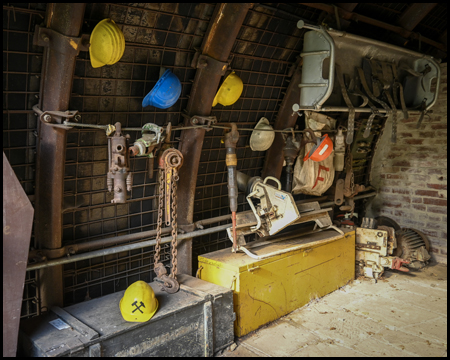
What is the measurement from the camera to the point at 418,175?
633 cm

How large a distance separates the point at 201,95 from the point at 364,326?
278cm

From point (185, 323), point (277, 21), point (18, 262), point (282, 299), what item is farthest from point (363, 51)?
point (18, 262)

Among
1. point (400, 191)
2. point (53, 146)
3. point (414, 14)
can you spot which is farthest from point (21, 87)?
point (400, 191)

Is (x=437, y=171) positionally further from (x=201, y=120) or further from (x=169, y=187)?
(x=169, y=187)

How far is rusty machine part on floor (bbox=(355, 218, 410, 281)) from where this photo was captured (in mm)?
5234

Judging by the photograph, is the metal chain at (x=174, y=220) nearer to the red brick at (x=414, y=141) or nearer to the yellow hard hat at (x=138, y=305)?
the yellow hard hat at (x=138, y=305)

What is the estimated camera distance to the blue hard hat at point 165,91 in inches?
133

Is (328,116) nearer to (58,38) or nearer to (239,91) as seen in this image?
(239,91)

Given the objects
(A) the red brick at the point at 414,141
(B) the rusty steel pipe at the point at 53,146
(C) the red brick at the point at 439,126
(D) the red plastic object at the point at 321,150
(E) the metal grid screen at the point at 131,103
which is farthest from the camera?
(A) the red brick at the point at 414,141

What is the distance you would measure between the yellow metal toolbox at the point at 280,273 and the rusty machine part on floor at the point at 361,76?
1.28 meters

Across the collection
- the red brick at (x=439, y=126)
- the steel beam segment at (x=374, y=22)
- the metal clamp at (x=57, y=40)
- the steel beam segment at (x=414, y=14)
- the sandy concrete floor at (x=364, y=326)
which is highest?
the steel beam segment at (x=414, y=14)

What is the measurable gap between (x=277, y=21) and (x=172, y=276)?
265cm

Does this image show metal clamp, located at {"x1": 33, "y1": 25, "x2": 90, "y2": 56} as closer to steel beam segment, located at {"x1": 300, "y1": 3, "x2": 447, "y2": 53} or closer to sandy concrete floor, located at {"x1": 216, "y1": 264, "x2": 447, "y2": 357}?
steel beam segment, located at {"x1": 300, "y1": 3, "x2": 447, "y2": 53}

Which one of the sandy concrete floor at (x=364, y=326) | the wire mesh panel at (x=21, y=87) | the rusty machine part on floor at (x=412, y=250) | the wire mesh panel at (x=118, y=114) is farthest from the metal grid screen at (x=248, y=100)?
the rusty machine part on floor at (x=412, y=250)
